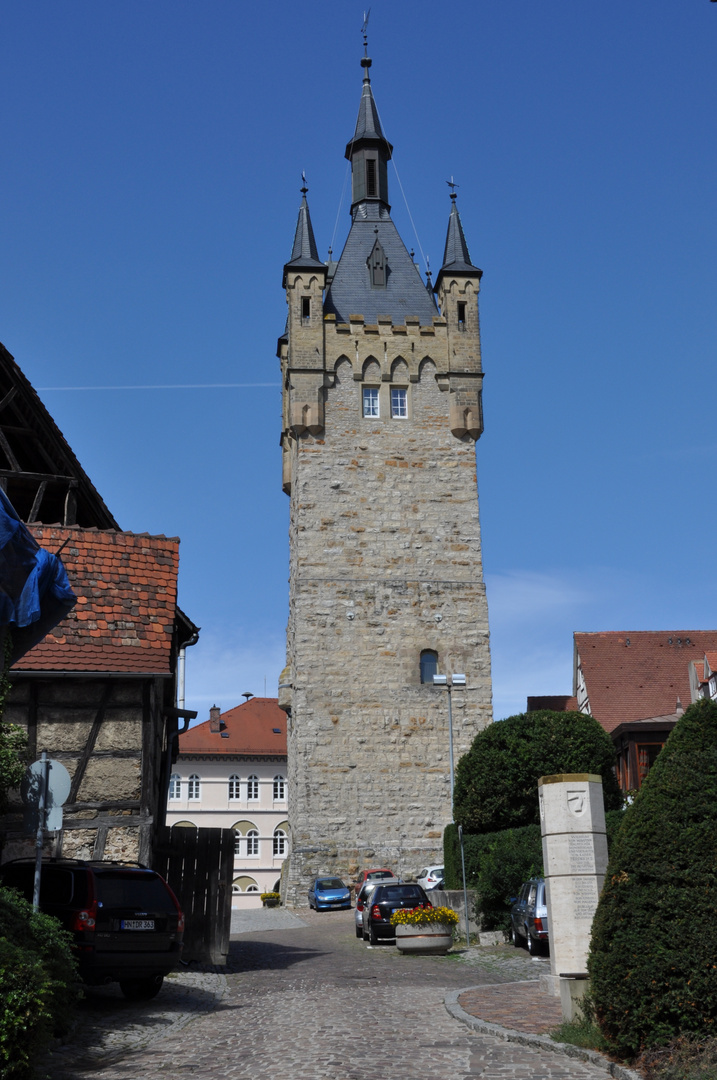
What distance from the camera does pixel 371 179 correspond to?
4403cm

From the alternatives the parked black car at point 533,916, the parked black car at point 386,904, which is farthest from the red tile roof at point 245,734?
the parked black car at point 533,916

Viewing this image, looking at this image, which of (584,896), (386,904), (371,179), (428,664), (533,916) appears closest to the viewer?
(584,896)

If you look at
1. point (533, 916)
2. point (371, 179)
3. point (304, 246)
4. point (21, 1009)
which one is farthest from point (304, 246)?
point (21, 1009)

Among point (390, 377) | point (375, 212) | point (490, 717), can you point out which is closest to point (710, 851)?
point (490, 717)

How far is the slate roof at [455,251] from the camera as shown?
3944cm

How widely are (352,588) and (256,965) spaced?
19570 millimetres

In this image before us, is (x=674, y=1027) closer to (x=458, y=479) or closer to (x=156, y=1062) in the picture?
(x=156, y=1062)

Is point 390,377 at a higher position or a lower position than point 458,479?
higher

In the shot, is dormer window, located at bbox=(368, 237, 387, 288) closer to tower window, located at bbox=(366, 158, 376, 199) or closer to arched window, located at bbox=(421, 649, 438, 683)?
tower window, located at bbox=(366, 158, 376, 199)

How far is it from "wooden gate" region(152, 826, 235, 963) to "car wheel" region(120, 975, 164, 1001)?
13.5ft

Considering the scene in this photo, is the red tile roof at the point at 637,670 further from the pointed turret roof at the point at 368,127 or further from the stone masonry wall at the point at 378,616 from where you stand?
the pointed turret roof at the point at 368,127

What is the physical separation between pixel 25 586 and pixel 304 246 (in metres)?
31.2

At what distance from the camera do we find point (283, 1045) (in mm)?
9062

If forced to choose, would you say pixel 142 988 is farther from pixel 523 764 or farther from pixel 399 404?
pixel 399 404
